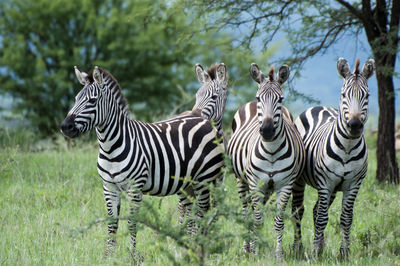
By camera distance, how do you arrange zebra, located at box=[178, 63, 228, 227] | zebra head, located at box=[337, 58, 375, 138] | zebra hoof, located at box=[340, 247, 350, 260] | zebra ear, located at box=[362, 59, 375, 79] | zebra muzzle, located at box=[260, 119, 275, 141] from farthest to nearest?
zebra, located at box=[178, 63, 228, 227] < zebra hoof, located at box=[340, 247, 350, 260] < zebra ear, located at box=[362, 59, 375, 79] < zebra head, located at box=[337, 58, 375, 138] < zebra muzzle, located at box=[260, 119, 275, 141]

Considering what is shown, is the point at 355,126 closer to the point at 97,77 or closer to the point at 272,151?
the point at 272,151

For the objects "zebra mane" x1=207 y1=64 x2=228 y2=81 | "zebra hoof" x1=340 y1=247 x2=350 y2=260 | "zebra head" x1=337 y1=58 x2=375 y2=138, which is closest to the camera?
"zebra head" x1=337 y1=58 x2=375 y2=138

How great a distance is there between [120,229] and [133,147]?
1900mm

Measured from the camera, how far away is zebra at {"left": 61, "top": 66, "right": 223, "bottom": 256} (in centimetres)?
477

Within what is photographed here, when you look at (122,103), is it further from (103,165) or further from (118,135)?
(103,165)

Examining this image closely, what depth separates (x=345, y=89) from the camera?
4.75 metres

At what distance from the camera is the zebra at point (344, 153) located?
4648 millimetres

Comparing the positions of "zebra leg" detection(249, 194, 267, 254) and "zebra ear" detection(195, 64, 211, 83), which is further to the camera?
"zebra ear" detection(195, 64, 211, 83)

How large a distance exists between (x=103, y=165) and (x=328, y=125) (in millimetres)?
2874

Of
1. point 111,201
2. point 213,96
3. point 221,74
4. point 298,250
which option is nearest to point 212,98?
point 213,96

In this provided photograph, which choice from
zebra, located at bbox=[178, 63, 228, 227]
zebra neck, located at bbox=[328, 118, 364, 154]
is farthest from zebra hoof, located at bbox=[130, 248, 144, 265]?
zebra neck, located at bbox=[328, 118, 364, 154]

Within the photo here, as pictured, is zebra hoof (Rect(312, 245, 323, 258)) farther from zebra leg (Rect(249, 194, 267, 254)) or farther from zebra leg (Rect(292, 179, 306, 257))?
zebra leg (Rect(249, 194, 267, 254))

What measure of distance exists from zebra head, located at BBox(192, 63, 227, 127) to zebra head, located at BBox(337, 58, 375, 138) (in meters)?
2.03

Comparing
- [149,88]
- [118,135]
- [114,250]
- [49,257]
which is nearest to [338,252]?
[114,250]
